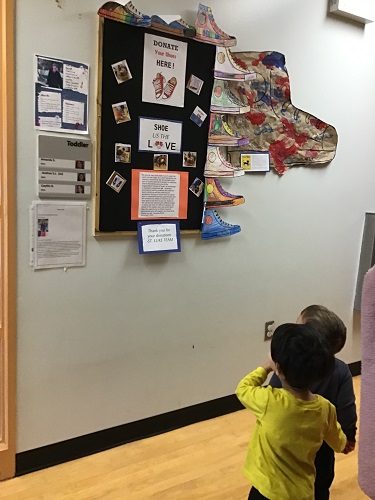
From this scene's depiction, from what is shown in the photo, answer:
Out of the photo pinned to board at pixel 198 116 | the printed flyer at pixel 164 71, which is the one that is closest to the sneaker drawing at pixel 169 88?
the printed flyer at pixel 164 71

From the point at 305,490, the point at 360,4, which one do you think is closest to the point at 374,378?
the point at 305,490

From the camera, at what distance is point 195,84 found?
2271mm

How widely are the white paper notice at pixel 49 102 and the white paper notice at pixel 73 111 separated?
0.03 metres

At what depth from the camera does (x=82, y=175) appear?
2.05 m

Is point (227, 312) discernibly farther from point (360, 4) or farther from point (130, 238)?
point (360, 4)

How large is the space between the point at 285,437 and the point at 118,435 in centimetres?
135

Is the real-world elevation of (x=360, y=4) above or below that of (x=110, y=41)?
above

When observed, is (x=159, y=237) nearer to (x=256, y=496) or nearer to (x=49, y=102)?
(x=49, y=102)

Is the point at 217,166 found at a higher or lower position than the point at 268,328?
higher

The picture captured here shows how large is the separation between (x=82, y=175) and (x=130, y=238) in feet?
1.28

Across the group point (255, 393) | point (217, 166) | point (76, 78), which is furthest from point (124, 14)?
point (255, 393)

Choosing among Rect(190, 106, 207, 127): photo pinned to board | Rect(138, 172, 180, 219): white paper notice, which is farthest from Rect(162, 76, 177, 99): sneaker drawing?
Rect(138, 172, 180, 219): white paper notice

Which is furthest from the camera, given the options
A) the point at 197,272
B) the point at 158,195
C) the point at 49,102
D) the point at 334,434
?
the point at 197,272

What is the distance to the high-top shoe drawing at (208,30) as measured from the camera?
2.20 meters
